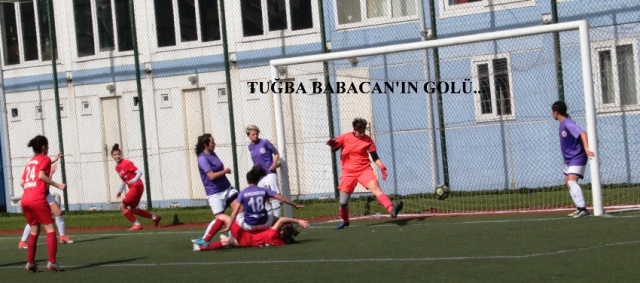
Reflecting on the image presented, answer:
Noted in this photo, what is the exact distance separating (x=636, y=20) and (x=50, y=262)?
12056 millimetres

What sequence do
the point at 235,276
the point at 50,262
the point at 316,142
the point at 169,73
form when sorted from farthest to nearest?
the point at 169,73, the point at 316,142, the point at 50,262, the point at 235,276

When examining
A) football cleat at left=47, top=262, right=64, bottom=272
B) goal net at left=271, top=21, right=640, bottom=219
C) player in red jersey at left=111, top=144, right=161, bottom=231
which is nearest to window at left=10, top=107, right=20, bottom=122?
player in red jersey at left=111, top=144, right=161, bottom=231

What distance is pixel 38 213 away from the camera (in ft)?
48.3

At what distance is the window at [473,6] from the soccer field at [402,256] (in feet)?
17.8

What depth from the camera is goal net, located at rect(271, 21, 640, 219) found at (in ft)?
68.2

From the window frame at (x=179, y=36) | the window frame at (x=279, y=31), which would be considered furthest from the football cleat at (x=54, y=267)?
the window frame at (x=179, y=36)

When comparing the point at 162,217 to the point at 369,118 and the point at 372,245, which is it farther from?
the point at 372,245

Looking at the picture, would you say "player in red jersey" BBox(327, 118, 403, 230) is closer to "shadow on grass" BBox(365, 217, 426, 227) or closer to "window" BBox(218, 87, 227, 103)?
"shadow on grass" BBox(365, 217, 426, 227)

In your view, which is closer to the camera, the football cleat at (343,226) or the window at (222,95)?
the football cleat at (343,226)

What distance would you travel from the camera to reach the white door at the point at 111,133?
97.7 feet

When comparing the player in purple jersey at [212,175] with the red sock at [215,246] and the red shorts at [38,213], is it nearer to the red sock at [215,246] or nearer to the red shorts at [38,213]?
the red sock at [215,246]

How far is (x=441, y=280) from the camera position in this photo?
37.4 feet

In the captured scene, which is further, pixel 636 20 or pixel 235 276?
pixel 636 20

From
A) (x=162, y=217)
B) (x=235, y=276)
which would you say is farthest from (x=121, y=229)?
(x=235, y=276)
